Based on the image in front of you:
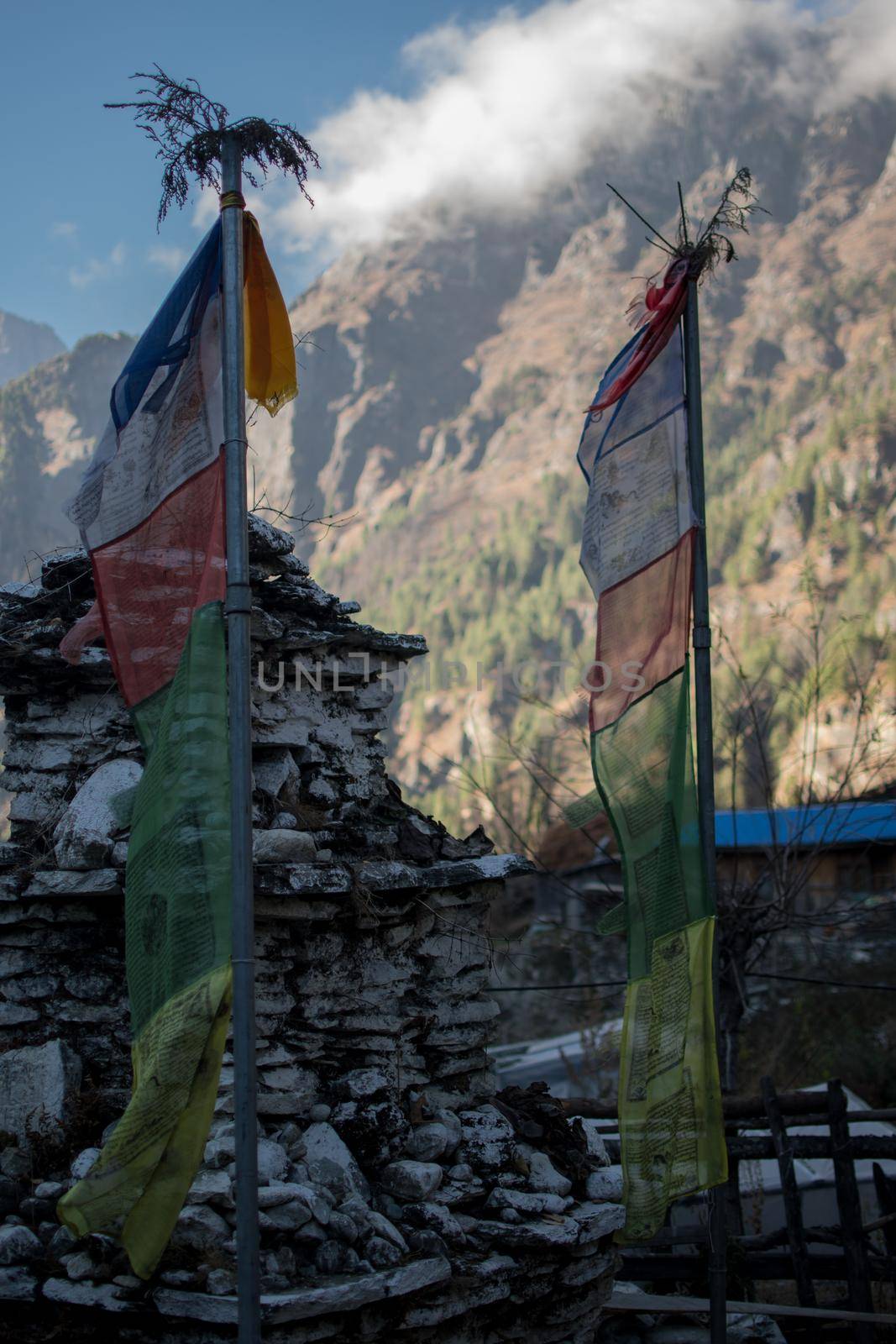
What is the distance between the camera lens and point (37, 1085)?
233 inches

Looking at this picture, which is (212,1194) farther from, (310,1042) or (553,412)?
(553,412)

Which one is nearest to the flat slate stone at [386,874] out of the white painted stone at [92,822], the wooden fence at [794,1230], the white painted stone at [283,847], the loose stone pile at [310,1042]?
the loose stone pile at [310,1042]

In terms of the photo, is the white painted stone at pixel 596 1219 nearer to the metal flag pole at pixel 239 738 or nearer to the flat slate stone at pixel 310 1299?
the flat slate stone at pixel 310 1299

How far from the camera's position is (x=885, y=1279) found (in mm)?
8531

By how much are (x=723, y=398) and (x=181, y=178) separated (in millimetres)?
140331

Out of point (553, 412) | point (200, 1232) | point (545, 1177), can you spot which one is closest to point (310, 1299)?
point (200, 1232)

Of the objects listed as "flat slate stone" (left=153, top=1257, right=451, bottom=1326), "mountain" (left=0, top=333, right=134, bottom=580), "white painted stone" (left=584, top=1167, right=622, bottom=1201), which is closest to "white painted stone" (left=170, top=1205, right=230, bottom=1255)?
"flat slate stone" (left=153, top=1257, right=451, bottom=1326)

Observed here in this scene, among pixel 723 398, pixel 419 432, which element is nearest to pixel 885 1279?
pixel 723 398

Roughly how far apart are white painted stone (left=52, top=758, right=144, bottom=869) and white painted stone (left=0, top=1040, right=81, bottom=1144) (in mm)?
853

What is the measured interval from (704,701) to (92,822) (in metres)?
2.95

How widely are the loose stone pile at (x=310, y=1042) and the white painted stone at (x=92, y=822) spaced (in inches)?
0.5

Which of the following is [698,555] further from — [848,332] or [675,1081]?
[848,332]

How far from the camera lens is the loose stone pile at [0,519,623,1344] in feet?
17.2

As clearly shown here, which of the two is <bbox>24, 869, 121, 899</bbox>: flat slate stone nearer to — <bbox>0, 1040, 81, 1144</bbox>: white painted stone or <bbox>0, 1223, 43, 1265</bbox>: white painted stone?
<bbox>0, 1040, 81, 1144</bbox>: white painted stone
